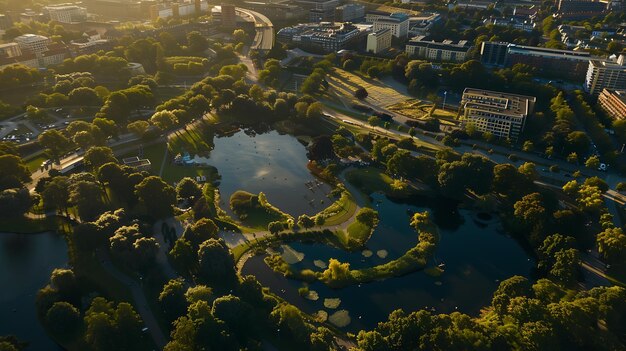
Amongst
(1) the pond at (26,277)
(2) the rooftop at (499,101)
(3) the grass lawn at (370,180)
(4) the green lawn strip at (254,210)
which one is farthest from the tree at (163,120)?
(2) the rooftop at (499,101)

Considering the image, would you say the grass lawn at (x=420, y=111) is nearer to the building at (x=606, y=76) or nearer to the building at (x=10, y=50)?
the building at (x=606, y=76)

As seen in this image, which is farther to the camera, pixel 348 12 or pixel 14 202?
pixel 348 12

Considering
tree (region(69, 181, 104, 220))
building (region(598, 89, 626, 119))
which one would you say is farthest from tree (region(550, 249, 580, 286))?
tree (region(69, 181, 104, 220))

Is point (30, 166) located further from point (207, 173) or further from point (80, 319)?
point (80, 319)

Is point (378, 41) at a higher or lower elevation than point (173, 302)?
higher

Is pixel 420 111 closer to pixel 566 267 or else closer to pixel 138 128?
pixel 566 267

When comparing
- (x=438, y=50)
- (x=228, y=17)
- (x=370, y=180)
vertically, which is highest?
(x=228, y=17)

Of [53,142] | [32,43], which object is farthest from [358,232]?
[32,43]

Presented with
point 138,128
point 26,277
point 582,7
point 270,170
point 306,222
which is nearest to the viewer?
point 26,277
